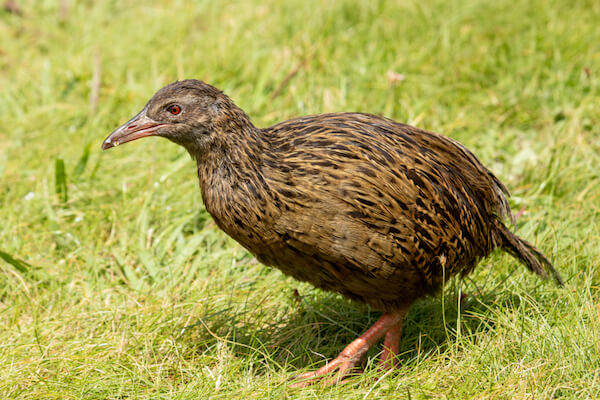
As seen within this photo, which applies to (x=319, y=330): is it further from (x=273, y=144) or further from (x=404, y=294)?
(x=273, y=144)

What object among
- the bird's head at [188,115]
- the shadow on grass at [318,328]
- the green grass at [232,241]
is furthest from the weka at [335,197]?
the green grass at [232,241]

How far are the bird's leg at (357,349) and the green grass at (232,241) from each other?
0.24 feet

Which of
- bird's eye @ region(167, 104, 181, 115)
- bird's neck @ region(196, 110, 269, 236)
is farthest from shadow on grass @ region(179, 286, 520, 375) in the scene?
bird's eye @ region(167, 104, 181, 115)

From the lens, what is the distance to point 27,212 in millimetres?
4664

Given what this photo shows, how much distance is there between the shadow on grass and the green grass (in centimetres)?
1

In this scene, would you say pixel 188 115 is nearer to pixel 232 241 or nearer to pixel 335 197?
pixel 335 197

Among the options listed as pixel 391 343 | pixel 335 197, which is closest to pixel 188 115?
pixel 335 197

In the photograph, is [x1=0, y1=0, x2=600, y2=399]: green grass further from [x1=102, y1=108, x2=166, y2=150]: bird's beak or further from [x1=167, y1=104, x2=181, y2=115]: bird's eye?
[x1=167, y1=104, x2=181, y2=115]: bird's eye

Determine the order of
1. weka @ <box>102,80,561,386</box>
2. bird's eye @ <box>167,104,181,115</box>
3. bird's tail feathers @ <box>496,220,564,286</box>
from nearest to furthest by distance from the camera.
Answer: weka @ <box>102,80,561,386</box> → bird's eye @ <box>167,104,181,115</box> → bird's tail feathers @ <box>496,220,564,286</box>

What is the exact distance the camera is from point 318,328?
3885mm

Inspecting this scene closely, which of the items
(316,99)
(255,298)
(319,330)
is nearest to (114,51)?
(316,99)

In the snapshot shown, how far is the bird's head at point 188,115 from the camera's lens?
3326 mm

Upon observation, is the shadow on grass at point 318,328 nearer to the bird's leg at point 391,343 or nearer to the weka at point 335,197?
the bird's leg at point 391,343

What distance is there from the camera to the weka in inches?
127
